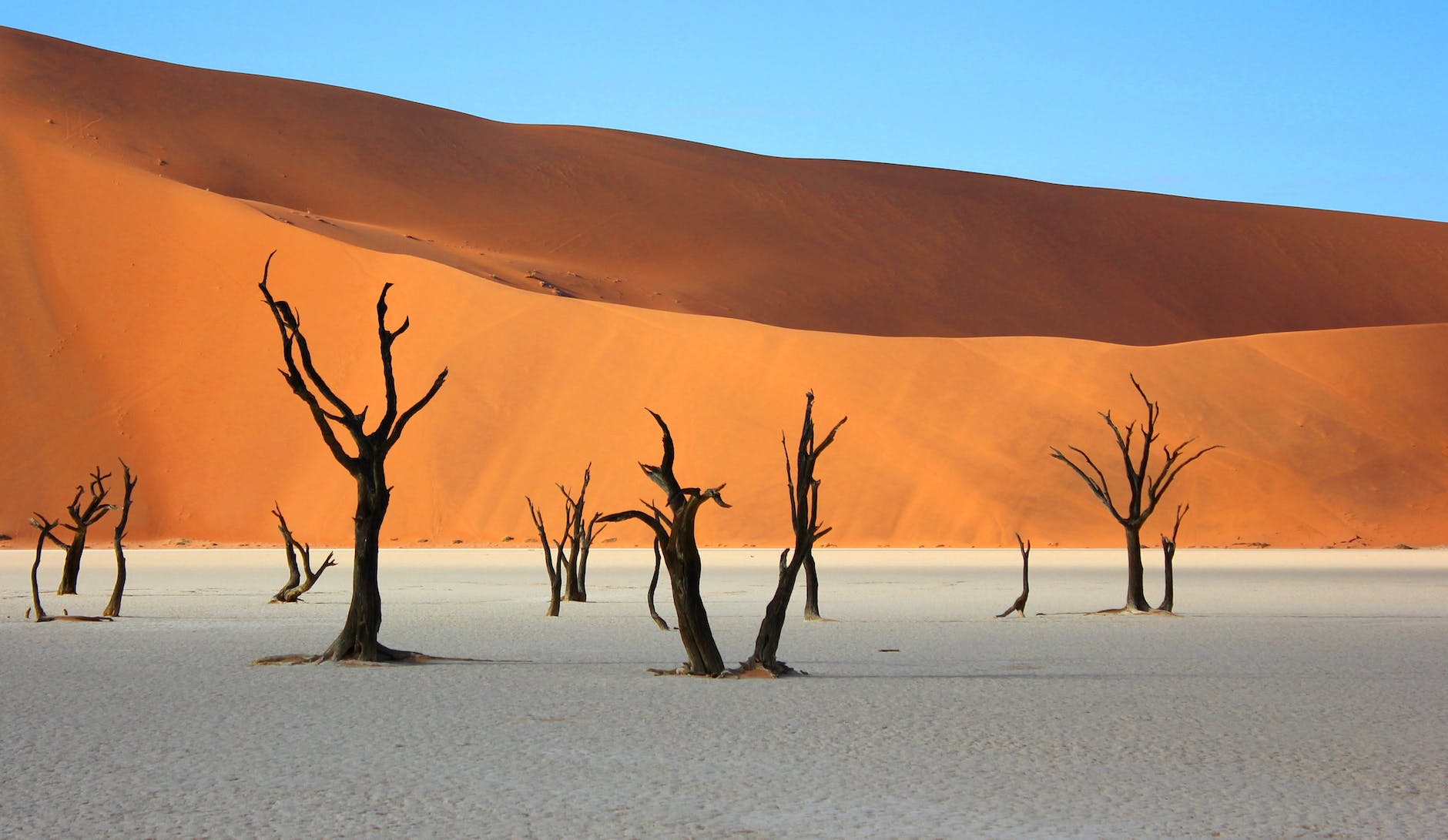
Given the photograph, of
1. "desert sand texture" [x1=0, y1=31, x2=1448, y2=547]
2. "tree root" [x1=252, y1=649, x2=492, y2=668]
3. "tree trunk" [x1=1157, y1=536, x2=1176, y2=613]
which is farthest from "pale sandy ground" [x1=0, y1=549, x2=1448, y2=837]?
"desert sand texture" [x1=0, y1=31, x2=1448, y2=547]

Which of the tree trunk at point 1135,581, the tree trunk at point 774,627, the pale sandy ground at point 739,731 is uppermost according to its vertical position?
the tree trunk at point 1135,581

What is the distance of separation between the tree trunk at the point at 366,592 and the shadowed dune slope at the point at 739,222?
50.2 metres

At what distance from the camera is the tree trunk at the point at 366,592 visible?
38.0 ft

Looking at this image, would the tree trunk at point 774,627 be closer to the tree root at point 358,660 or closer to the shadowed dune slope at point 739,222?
the tree root at point 358,660

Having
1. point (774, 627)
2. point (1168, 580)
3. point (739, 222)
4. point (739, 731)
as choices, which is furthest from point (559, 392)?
point (739, 731)

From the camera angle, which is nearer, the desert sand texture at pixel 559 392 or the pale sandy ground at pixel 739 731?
the pale sandy ground at pixel 739 731

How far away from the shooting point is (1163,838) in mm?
5375

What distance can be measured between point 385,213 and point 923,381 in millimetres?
36481

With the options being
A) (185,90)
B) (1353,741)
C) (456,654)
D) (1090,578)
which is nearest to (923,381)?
(1090,578)

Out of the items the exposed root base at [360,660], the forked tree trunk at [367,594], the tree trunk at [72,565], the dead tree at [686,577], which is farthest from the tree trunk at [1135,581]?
the tree trunk at [72,565]

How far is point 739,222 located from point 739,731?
7590 centimetres

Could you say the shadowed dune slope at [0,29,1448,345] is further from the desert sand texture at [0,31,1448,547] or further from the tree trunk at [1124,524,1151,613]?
the tree trunk at [1124,524,1151,613]

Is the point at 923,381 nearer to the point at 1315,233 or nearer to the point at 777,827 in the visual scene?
the point at 777,827

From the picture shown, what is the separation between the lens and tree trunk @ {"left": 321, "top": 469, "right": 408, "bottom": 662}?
11.6m
